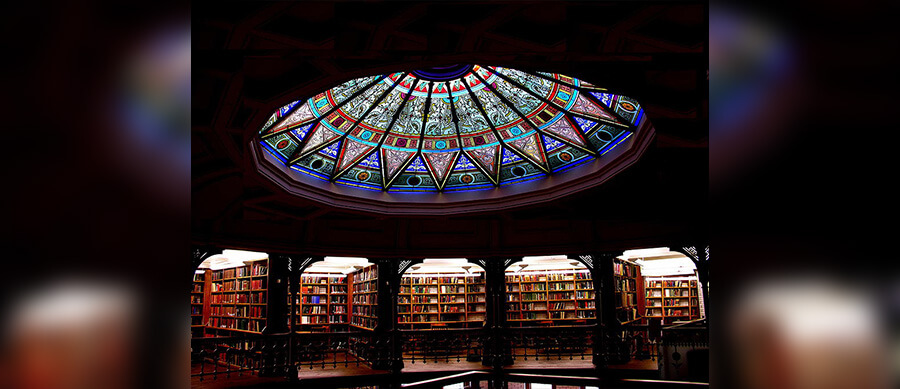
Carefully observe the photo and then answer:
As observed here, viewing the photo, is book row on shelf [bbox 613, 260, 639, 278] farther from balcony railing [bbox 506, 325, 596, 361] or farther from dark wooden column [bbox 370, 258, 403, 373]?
dark wooden column [bbox 370, 258, 403, 373]

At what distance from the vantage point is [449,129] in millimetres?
10352

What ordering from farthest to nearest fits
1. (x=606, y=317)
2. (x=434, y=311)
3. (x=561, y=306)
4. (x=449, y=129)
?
(x=434, y=311) < (x=561, y=306) < (x=606, y=317) < (x=449, y=129)

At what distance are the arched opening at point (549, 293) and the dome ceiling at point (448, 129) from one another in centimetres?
339

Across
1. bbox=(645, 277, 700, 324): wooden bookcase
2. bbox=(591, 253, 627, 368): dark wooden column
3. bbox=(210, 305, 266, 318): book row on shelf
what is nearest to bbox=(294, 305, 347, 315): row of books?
bbox=(210, 305, 266, 318): book row on shelf

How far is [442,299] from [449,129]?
5.35 meters

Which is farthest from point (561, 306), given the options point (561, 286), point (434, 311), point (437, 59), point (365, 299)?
point (437, 59)

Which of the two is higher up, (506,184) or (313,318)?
(506,184)

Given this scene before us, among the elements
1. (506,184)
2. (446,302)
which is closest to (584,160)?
(506,184)

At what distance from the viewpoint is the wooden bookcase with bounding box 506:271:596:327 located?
13258 mm

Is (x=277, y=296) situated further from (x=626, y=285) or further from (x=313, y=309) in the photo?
(x=626, y=285)

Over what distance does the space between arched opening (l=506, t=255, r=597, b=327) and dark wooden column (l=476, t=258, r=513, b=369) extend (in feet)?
4.09
